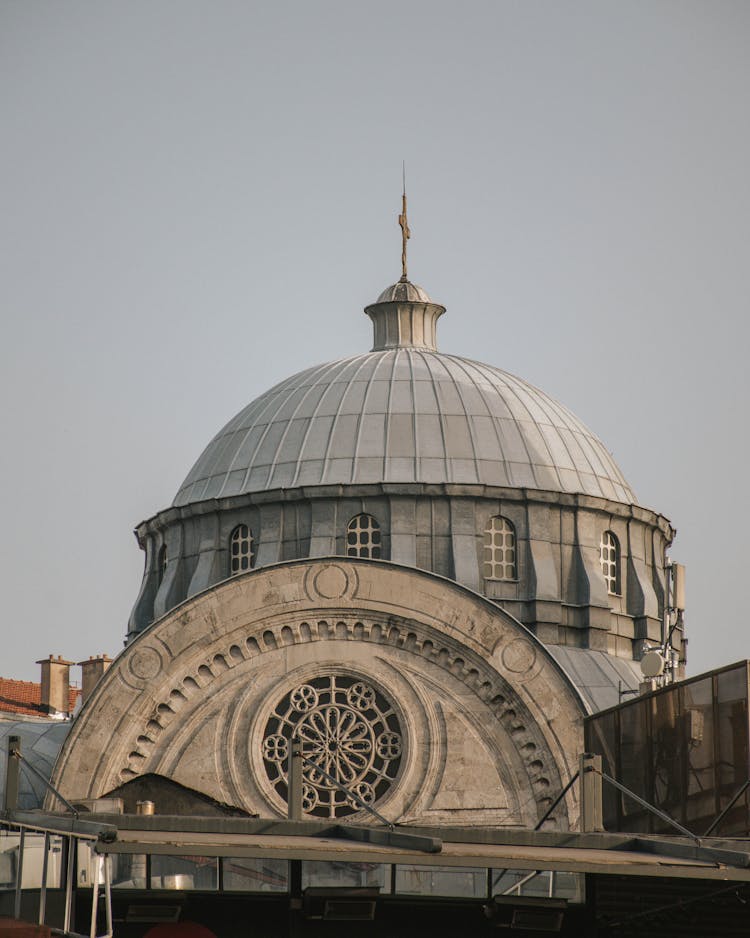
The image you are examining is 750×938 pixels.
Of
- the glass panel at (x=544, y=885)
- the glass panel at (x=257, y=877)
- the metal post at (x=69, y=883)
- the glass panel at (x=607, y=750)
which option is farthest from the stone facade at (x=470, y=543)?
the metal post at (x=69, y=883)

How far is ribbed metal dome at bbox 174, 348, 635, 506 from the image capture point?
4909 centimetres

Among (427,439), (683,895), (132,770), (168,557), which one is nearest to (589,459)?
(427,439)

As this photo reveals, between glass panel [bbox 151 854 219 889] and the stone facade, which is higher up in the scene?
the stone facade

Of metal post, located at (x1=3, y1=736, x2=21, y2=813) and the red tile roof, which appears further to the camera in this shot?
the red tile roof

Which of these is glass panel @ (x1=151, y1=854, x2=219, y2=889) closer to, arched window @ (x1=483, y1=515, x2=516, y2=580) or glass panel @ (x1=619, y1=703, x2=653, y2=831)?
glass panel @ (x1=619, y1=703, x2=653, y2=831)

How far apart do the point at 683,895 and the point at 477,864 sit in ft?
12.3

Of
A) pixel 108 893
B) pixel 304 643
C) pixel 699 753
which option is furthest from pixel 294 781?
pixel 108 893

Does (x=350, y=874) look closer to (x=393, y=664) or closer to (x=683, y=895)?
(x=683, y=895)

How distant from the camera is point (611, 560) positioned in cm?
5003

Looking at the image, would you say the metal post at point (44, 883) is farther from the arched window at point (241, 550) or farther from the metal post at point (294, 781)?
the arched window at point (241, 550)

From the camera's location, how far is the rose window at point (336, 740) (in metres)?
41.9

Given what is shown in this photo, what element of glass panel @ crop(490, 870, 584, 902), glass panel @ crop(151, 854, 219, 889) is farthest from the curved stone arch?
glass panel @ crop(151, 854, 219, 889)

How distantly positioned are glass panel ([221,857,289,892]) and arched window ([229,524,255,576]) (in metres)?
24.1

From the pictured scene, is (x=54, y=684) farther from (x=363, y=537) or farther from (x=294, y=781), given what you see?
(x=294, y=781)
